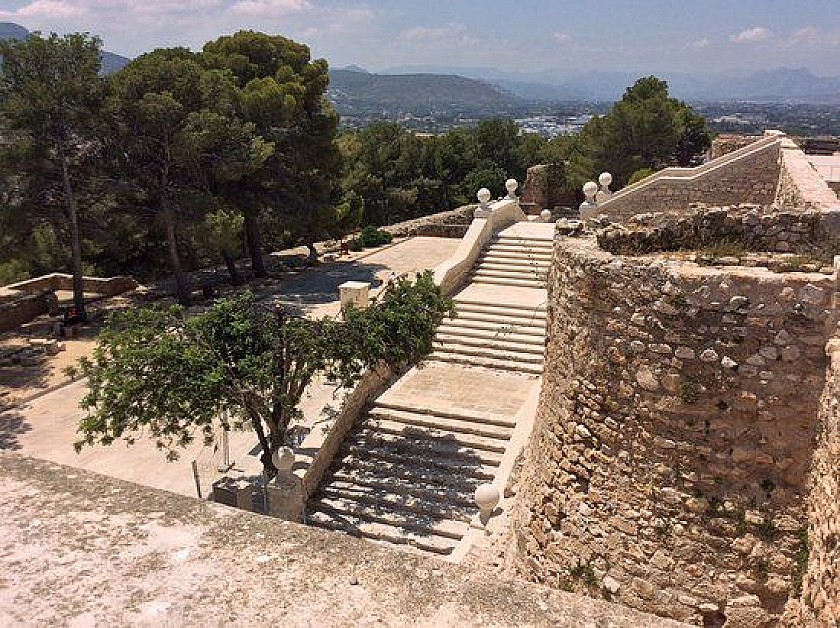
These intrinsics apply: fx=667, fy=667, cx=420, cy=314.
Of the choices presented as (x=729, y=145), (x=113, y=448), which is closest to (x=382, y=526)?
(x=113, y=448)

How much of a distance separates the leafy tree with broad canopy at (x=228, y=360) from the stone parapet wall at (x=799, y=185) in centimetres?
584

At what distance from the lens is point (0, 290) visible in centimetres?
1927

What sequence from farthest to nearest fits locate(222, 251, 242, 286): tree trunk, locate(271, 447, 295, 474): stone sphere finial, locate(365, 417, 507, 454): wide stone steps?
locate(222, 251, 242, 286): tree trunk, locate(365, 417, 507, 454): wide stone steps, locate(271, 447, 295, 474): stone sphere finial

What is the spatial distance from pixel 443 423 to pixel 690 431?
19.9ft

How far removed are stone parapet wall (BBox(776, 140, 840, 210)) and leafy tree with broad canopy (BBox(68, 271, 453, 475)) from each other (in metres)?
5.84

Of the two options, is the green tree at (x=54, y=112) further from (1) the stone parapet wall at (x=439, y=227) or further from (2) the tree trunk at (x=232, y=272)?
(1) the stone parapet wall at (x=439, y=227)

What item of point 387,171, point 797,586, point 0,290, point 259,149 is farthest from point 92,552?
point 387,171

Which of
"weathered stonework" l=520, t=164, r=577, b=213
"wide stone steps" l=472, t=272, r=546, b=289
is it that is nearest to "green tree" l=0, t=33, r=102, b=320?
"wide stone steps" l=472, t=272, r=546, b=289

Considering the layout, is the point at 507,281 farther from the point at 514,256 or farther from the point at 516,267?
the point at 514,256

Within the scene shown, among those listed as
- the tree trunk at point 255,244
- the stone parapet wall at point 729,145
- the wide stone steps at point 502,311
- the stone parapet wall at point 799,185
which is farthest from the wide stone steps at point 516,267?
the stone parapet wall at point 729,145

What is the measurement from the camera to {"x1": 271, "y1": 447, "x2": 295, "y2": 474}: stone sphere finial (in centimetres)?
909

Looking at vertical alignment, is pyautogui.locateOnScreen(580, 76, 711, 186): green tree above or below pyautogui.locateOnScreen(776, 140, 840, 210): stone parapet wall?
above

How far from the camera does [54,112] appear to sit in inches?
649

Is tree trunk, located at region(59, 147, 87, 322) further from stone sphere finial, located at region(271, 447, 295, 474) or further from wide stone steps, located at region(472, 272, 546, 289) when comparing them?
stone sphere finial, located at region(271, 447, 295, 474)
